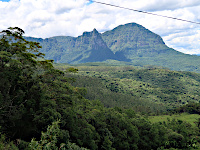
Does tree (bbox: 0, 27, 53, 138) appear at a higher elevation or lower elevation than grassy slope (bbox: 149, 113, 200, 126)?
higher

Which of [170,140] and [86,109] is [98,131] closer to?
[86,109]

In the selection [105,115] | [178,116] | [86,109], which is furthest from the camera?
[178,116]

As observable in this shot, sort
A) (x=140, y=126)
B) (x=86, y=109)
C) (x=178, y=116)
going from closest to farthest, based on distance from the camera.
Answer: (x=86, y=109)
(x=140, y=126)
(x=178, y=116)

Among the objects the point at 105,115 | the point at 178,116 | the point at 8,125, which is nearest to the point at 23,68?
the point at 8,125

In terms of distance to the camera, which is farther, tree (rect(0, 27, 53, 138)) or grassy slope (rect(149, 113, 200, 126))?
grassy slope (rect(149, 113, 200, 126))

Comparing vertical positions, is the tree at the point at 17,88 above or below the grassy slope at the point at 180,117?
above

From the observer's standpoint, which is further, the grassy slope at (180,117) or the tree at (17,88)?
the grassy slope at (180,117)

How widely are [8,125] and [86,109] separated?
25.4 metres

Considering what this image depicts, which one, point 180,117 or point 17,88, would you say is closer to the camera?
point 17,88

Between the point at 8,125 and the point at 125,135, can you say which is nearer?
the point at 8,125

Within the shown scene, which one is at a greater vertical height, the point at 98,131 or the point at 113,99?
the point at 98,131

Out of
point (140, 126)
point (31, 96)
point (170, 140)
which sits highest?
point (31, 96)

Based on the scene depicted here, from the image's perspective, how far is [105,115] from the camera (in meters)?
60.0

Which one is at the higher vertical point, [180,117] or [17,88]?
[17,88]
